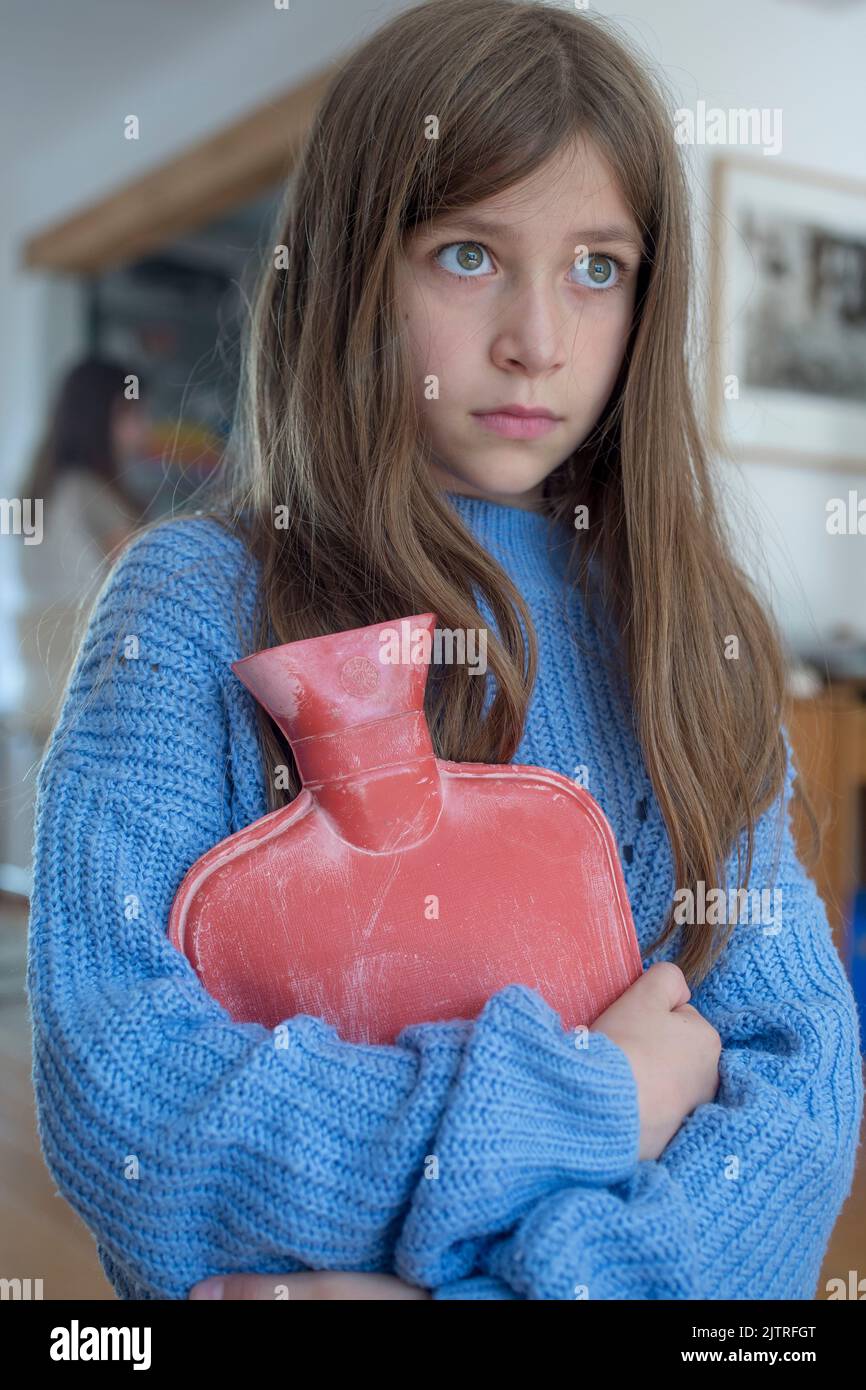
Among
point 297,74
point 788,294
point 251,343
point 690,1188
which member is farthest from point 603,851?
point 297,74

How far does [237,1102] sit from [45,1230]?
4.12 feet

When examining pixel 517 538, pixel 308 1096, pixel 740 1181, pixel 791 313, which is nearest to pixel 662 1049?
pixel 740 1181

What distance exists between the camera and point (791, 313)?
7.55ft

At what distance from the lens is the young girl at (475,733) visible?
20.6 inches

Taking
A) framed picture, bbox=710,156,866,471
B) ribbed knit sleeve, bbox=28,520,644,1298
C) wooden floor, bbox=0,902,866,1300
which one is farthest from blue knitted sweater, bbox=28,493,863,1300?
framed picture, bbox=710,156,866,471

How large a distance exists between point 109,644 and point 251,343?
0.29m

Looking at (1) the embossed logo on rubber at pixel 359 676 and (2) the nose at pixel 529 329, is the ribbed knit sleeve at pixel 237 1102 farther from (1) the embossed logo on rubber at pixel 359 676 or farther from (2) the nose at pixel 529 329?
(2) the nose at pixel 529 329

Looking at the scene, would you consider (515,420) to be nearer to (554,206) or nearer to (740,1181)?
(554,206)

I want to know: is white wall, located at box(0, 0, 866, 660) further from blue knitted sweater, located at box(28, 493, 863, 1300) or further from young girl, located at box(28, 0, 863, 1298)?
blue knitted sweater, located at box(28, 493, 863, 1300)

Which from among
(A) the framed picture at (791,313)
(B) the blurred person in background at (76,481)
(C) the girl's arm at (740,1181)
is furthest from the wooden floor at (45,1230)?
(A) the framed picture at (791,313)

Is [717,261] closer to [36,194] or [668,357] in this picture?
[668,357]

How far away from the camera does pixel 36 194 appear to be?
159 inches

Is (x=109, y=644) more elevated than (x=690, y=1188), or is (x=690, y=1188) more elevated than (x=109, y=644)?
(x=109, y=644)

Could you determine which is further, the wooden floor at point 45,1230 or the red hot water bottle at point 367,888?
the wooden floor at point 45,1230
